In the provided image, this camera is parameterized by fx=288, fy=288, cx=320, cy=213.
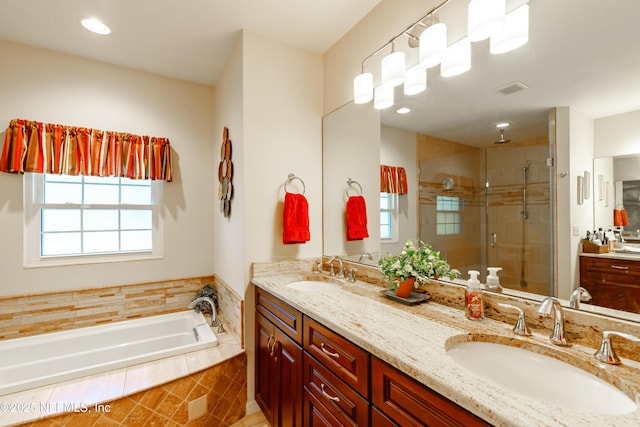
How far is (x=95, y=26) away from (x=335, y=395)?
9.33ft

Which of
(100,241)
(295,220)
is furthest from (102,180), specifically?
(295,220)

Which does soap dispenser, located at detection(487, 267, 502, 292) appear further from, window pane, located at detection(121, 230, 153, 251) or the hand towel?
window pane, located at detection(121, 230, 153, 251)

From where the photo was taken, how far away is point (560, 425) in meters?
0.60

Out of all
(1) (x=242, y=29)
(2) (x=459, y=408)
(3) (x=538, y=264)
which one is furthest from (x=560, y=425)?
(1) (x=242, y=29)

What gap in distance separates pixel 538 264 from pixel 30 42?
3743 mm

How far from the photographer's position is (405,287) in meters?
1.50

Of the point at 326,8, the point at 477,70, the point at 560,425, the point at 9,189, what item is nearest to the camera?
the point at 560,425

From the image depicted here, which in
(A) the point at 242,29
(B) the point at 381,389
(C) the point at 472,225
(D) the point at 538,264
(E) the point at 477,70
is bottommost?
(B) the point at 381,389

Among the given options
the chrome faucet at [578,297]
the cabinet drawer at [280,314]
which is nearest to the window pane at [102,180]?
the cabinet drawer at [280,314]

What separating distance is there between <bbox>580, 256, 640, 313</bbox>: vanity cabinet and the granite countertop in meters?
0.19

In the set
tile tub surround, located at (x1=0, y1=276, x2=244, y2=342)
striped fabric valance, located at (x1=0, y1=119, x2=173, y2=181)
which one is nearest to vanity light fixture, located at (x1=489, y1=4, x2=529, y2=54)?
tile tub surround, located at (x1=0, y1=276, x2=244, y2=342)

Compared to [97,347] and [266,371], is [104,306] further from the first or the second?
[266,371]

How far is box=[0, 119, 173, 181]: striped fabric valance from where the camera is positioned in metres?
2.24

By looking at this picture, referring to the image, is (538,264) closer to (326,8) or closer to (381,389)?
(381,389)
